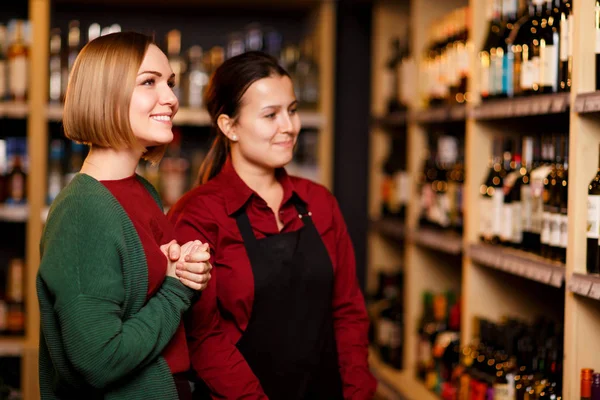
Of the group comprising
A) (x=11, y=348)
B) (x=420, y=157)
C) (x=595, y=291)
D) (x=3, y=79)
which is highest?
(x=3, y=79)

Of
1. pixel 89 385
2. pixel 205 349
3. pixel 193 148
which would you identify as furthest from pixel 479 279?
pixel 193 148

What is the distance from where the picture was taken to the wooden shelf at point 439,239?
2.67 metres

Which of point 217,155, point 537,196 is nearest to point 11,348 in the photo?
point 217,155

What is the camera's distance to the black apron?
5.91 ft

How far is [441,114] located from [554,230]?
926 mm

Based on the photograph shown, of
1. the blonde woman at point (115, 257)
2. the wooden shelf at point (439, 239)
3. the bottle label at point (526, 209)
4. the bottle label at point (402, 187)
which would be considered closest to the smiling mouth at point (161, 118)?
the blonde woman at point (115, 257)

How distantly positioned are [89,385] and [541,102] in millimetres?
1354

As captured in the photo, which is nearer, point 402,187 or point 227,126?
point 227,126

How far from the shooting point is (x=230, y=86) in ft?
6.42

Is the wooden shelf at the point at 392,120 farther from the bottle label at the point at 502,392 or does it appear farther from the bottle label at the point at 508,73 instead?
the bottle label at the point at 502,392

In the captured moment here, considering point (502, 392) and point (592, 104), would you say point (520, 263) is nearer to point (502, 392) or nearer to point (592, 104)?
point (502, 392)

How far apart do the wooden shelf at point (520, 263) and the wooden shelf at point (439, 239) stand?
12 cm

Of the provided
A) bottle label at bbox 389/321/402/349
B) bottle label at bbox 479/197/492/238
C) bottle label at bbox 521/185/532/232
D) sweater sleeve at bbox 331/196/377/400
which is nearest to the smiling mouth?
sweater sleeve at bbox 331/196/377/400

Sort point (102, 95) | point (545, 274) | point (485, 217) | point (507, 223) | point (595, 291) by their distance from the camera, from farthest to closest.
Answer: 1. point (485, 217)
2. point (507, 223)
3. point (545, 274)
4. point (595, 291)
5. point (102, 95)
